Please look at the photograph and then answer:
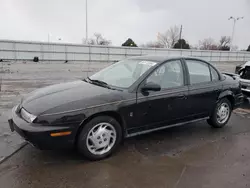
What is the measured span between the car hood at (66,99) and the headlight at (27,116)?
4 centimetres

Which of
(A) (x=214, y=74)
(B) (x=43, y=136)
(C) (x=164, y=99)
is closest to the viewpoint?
(B) (x=43, y=136)

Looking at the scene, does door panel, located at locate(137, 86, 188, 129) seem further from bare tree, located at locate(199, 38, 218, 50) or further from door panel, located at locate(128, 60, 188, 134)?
bare tree, located at locate(199, 38, 218, 50)

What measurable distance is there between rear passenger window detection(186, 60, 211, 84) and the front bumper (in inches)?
95.2

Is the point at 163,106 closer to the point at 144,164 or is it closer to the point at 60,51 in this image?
the point at 144,164

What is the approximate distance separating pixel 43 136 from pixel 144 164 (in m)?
1.43

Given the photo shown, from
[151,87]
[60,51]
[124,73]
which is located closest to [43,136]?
[151,87]

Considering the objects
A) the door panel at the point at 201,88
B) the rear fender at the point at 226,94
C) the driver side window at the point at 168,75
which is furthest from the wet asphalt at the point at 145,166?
the driver side window at the point at 168,75

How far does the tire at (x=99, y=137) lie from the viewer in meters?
3.09

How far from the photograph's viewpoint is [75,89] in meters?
3.58

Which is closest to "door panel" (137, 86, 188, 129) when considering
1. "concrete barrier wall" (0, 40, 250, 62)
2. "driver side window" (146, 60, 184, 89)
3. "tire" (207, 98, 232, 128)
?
"driver side window" (146, 60, 184, 89)

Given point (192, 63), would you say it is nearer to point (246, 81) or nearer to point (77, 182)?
point (77, 182)

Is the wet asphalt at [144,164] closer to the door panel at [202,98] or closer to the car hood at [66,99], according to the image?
the door panel at [202,98]

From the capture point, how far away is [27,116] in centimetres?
300

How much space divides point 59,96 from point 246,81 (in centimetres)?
577
